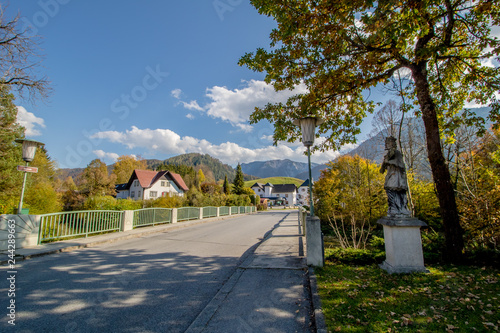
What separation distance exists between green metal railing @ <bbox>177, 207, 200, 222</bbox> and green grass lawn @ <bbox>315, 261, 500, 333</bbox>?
1475cm

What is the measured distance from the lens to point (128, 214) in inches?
467

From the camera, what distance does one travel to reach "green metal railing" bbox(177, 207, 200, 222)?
17798 millimetres

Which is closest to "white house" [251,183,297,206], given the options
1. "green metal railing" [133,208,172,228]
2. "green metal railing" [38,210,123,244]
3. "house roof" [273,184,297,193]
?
"house roof" [273,184,297,193]

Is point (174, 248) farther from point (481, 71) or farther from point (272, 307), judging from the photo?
point (481, 71)

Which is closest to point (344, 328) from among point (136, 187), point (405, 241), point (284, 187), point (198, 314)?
point (198, 314)

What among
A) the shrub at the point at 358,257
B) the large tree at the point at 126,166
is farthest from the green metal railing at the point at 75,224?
the large tree at the point at 126,166

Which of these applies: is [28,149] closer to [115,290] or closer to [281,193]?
[115,290]

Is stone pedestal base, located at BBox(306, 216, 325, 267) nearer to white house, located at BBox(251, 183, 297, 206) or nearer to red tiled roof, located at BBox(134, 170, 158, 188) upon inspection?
red tiled roof, located at BBox(134, 170, 158, 188)

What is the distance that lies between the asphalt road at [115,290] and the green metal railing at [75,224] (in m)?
1.93

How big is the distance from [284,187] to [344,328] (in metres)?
105

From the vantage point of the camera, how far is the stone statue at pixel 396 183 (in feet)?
16.1

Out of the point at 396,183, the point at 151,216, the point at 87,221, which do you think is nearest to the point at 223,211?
the point at 151,216

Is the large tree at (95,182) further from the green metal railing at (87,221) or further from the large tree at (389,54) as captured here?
the large tree at (389,54)

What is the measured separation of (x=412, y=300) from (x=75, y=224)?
37.0 feet
